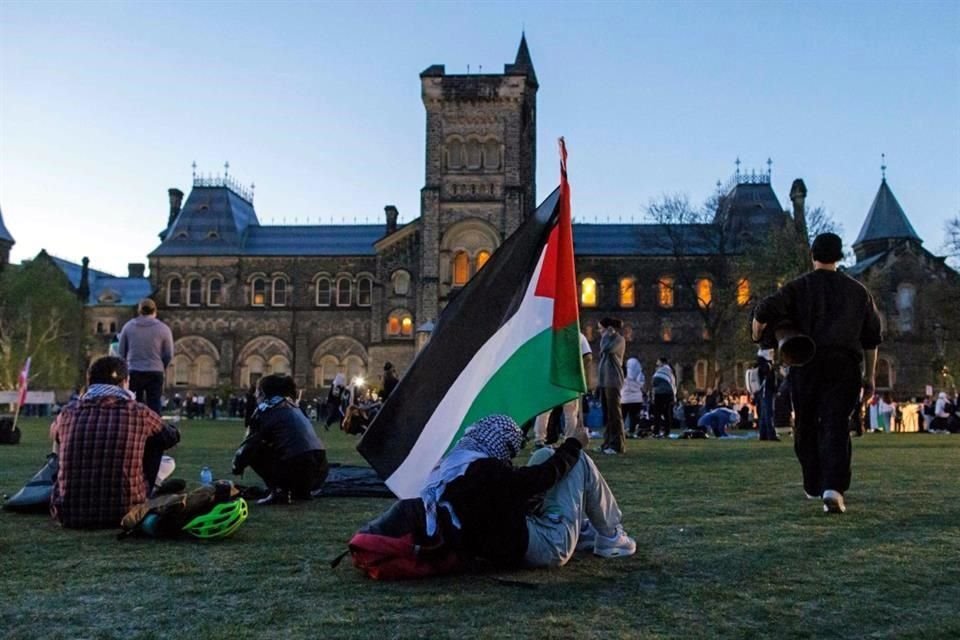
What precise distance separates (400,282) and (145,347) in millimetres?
44357

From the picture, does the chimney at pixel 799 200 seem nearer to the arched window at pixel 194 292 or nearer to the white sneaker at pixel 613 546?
the arched window at pixel 194 292

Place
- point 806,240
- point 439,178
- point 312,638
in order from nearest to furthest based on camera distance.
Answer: point 312,638 < point 806,240 < point 439,178

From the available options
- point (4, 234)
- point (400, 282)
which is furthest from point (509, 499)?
point (4, 234)

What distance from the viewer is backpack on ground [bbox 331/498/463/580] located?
4.96 m

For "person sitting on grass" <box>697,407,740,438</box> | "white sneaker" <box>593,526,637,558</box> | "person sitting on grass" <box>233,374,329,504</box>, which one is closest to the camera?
"white sneaker" <box>593,526,637,558</box>

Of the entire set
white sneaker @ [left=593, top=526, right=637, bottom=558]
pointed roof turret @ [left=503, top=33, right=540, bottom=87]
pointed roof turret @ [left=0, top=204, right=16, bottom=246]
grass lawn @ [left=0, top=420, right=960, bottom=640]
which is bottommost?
grass lawn @ [left=0, top=420, right=960, bottom=640]

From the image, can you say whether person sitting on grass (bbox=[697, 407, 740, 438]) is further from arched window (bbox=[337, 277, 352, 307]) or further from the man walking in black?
arched window (bbox=[337, 277, 352, 307])

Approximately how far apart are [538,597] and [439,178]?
47911 mm

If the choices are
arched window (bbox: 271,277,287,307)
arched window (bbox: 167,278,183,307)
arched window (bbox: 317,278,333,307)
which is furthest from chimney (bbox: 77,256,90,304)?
arched window (bbox: 317,278,333,307)

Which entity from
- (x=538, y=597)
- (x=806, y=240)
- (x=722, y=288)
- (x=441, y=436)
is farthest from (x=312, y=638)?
(x=722, y=288)

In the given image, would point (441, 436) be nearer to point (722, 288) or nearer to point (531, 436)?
point (531, 436)

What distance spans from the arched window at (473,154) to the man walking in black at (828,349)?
4484 cm

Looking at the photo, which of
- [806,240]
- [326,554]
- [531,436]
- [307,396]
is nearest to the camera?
[326,554]

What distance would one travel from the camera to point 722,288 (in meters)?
52.6
